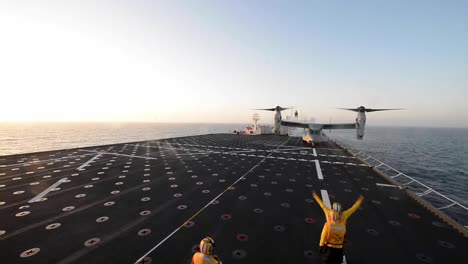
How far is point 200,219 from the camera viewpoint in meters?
8.47

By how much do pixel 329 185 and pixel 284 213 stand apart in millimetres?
5913

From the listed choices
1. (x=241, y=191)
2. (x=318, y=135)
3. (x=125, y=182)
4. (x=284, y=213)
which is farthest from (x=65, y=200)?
(x=318, y=135)

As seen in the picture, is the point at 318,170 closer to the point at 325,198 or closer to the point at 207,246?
the point at 325,198

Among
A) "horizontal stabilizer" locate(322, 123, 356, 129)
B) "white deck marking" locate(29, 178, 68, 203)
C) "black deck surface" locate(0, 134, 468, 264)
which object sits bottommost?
"black deck surface" locate(0, 134, 468, 264)

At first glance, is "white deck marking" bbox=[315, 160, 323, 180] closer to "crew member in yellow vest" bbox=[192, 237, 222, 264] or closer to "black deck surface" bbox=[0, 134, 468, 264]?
"black deck surface" bbox=[0, 134, 468, 264]

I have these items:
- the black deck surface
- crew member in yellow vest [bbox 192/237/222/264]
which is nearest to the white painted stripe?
the black deck surface

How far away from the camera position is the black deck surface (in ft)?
Result: 20.8

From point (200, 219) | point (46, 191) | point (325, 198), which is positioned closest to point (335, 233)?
point (200, 219)

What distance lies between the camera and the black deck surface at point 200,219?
6340mm

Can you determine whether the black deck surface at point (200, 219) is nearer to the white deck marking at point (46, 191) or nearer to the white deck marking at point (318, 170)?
the white deck marking at point (46, 191)

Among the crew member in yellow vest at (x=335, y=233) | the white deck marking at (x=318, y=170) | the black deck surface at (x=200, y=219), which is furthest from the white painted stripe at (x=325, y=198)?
the crew member in yellow vest at (x=335, y=233)

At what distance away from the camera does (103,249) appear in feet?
21.0

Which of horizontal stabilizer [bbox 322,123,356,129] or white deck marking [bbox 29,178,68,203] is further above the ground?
horizontal stabilizer [bbox 322,123,356,129]

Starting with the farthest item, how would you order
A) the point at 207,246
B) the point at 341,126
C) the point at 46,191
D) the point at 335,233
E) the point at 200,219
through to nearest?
the point at 341,126
the point at 46,191
the point at 200,219
the point at 335,233
the point at 207,246
